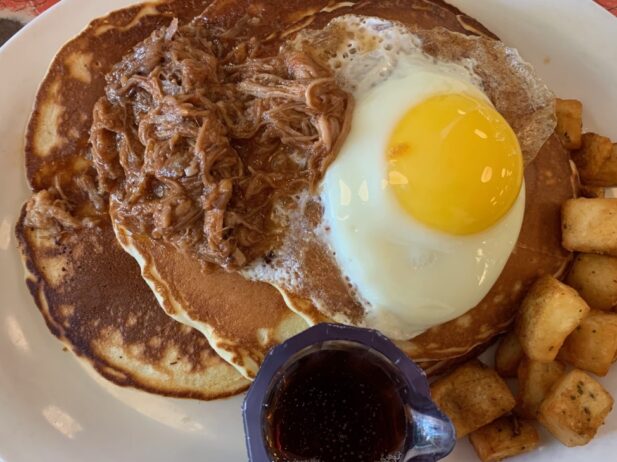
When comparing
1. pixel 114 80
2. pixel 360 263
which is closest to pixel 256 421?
pixel 360 263

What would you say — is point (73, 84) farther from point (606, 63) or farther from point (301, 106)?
point (606, 63)

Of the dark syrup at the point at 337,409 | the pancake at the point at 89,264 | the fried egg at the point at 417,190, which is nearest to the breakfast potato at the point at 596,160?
the fried egg at the point at 417,190

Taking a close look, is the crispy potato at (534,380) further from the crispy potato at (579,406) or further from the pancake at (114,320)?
the pancake at (114,320)

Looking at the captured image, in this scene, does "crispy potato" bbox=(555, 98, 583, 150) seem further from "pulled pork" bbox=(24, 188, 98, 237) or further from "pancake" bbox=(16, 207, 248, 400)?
"pulled pork" bbox=(24, 188, 98, 237)

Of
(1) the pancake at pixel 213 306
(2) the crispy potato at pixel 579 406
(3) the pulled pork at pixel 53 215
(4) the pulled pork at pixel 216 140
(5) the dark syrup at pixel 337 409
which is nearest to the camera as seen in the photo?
(5) the dark syrup at pixel 337 409

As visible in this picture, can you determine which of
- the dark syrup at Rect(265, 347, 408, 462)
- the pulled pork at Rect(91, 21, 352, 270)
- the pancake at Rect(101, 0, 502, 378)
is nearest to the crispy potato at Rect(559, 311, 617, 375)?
the dark syrup at Rect(265, 347, 408, 462)
